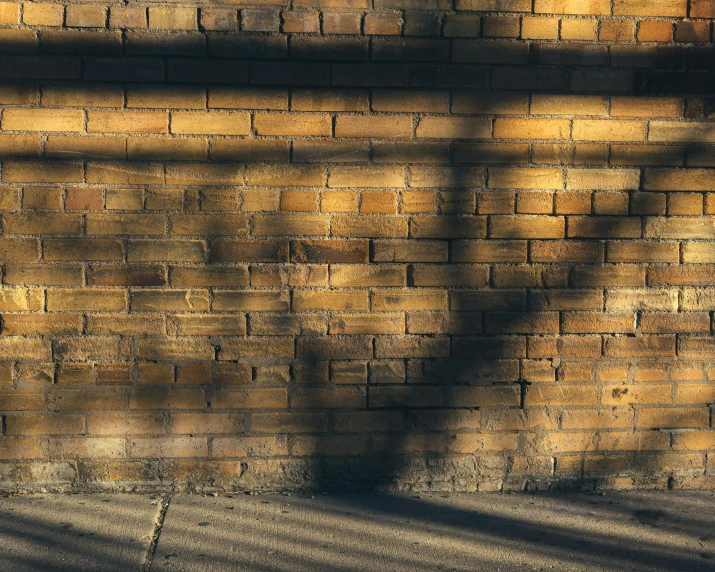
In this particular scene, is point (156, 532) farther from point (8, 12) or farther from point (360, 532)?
point (8, 12)

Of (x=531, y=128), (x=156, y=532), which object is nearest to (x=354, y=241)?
(x=531, y=128)

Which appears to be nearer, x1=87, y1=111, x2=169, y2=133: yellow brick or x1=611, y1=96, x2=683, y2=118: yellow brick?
x1=87, y1=111, x2=169, y2=133: yellow brick

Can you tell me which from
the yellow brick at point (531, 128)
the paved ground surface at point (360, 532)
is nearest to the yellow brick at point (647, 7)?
the yellow brick at point (531, 128)

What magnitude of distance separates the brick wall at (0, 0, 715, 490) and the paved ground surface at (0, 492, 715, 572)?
0.13 m

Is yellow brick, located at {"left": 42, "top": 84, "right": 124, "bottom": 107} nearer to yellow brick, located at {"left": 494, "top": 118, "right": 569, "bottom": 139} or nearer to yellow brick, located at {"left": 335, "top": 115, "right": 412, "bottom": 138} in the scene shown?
yellow brick, located at {"left": 335, "top": 115, "right": 412, "bottom": 138}

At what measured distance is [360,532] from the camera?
3107 mm

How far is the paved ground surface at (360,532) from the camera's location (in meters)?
2.86

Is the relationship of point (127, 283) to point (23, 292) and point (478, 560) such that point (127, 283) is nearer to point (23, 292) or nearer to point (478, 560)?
point (23, 292)

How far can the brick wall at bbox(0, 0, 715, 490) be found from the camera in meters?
3.26

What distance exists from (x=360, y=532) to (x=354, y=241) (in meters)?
1.11

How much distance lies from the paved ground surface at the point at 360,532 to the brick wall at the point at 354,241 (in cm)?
13

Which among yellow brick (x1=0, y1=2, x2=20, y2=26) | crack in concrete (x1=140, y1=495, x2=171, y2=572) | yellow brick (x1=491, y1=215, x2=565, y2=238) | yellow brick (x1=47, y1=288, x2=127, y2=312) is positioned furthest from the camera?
yellow brick (x1=491, y1=215, x2=565, y2=238)

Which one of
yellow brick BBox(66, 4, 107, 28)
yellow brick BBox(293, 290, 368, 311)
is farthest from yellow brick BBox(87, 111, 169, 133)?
yellow brick BBox(293, 290, 368, 311)

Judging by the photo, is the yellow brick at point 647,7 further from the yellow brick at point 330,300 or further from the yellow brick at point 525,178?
the yellow brick at point 330,300
